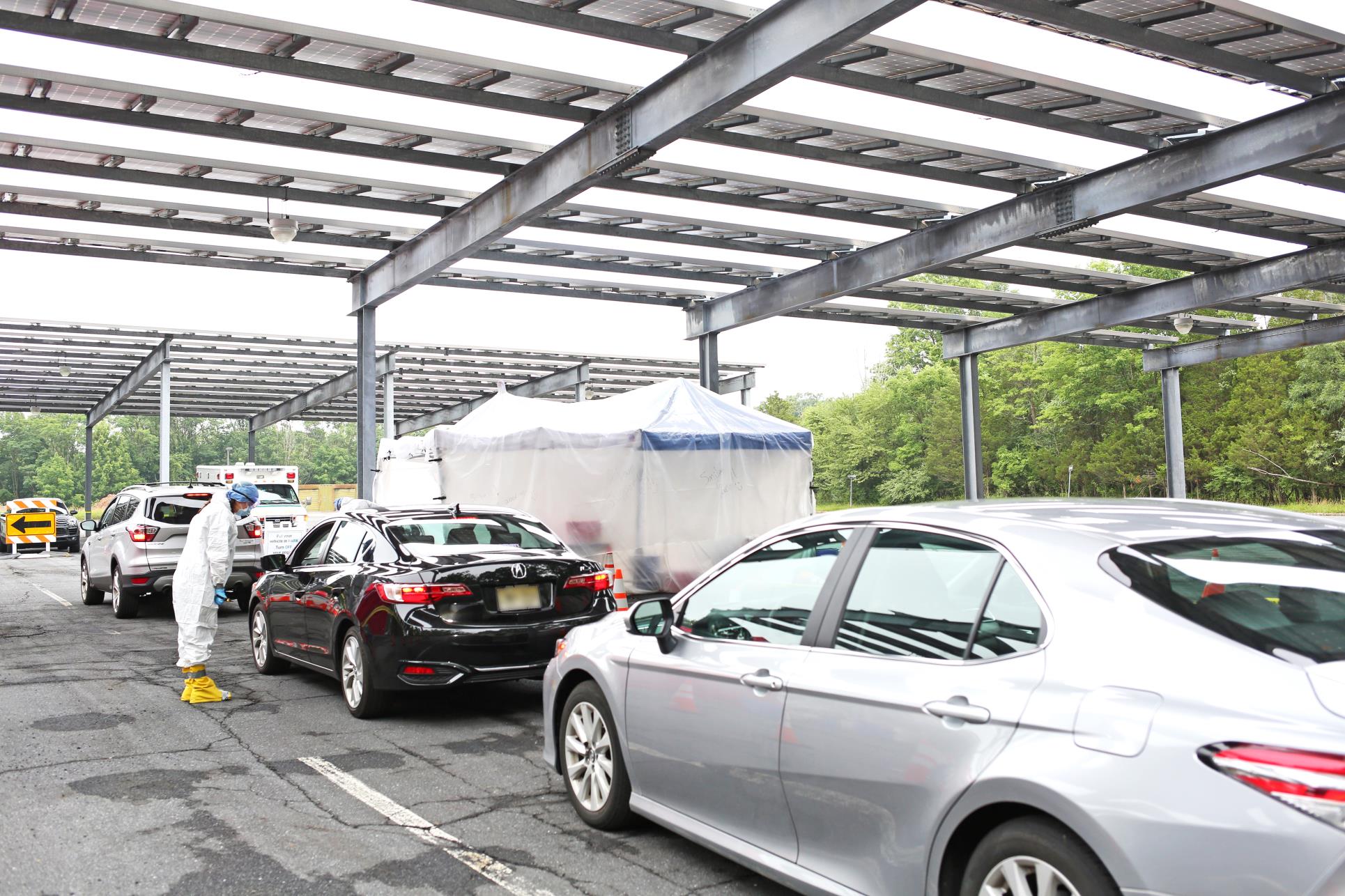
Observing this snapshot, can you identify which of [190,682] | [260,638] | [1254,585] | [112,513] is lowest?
[190,682]

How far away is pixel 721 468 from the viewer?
15.4m

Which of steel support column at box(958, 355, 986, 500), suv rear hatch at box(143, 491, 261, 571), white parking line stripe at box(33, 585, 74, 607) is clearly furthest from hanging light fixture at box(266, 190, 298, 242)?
steel support column at box(958, 355, 986, 500)

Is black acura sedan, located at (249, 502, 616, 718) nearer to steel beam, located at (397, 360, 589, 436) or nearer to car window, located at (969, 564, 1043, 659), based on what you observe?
car window, located at (969, 564, 1043, 659)

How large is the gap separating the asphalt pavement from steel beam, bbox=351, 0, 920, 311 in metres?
5.42

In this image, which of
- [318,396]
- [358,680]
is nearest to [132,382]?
[318,396]

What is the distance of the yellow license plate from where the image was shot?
768 centimetres

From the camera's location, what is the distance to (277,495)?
20188 mm

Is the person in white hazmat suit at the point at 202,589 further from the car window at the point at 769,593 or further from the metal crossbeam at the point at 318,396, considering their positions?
the metal crossbeam at the point at 318,396

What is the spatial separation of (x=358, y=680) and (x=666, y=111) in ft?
19.7

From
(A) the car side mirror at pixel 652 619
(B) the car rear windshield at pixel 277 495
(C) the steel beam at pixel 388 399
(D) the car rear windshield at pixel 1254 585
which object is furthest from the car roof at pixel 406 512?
(C) the steel beam at pixel 388 399

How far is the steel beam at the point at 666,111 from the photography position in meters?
8.66

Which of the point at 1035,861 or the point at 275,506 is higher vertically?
the point at 275,506

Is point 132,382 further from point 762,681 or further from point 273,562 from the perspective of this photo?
point 762,681

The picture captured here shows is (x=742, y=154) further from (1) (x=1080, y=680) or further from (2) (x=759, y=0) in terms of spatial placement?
(1) (x=1080, y=680)
